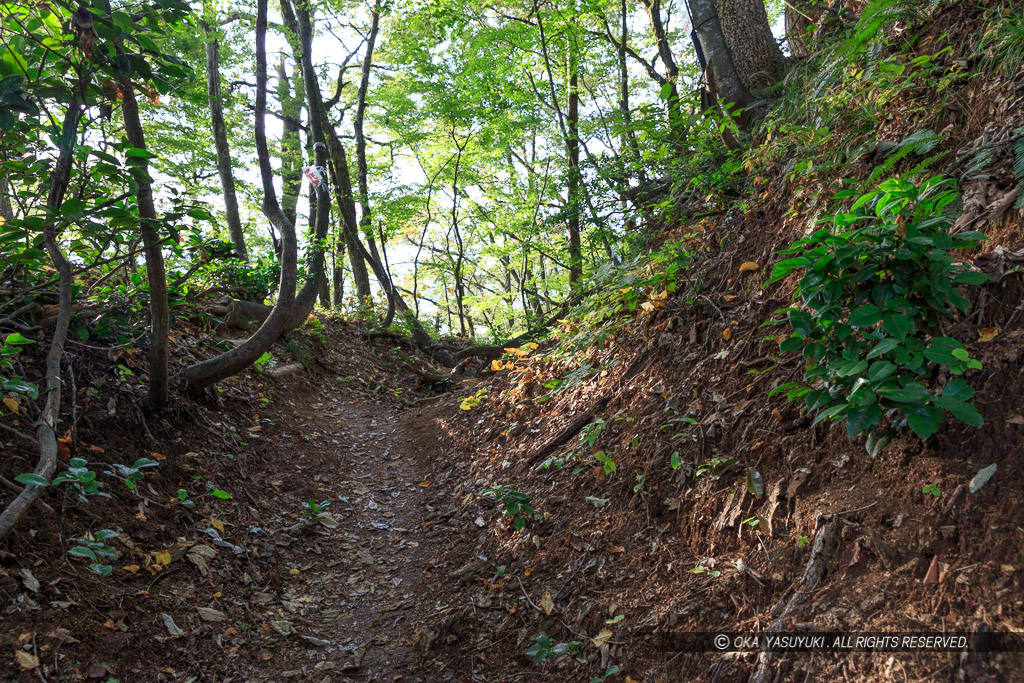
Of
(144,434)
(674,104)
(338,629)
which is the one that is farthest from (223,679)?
(674,104)

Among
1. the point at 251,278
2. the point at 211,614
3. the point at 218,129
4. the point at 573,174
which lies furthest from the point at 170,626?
the point at 218,129

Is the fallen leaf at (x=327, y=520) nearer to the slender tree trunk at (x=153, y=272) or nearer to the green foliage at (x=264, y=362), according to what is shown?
the slender tree trunk at (x=153, y=272)

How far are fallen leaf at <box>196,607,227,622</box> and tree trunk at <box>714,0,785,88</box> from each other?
726cm

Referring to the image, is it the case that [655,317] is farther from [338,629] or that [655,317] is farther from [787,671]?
[338,629]

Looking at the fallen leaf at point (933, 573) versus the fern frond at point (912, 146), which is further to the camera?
the fern frond at point (912, 146)

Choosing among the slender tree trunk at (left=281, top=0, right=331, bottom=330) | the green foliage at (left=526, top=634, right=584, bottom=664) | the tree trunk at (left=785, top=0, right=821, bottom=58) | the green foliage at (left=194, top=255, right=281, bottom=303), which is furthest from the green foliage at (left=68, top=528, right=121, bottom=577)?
the tree trunk at (left=785, top=0, right=821, bottom=58)

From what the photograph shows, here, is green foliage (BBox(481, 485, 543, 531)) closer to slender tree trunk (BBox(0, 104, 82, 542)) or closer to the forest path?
the forest path

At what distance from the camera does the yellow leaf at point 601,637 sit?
2.80m

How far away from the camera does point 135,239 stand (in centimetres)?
425

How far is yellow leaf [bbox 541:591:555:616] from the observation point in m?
3.19

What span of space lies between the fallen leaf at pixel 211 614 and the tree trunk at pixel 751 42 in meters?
7.26

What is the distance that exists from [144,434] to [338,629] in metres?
2.45

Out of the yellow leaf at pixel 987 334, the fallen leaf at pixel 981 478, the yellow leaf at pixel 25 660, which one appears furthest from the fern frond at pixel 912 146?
the yellow leaf at pixel 25 660

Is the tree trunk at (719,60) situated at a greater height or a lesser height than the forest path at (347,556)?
greater
